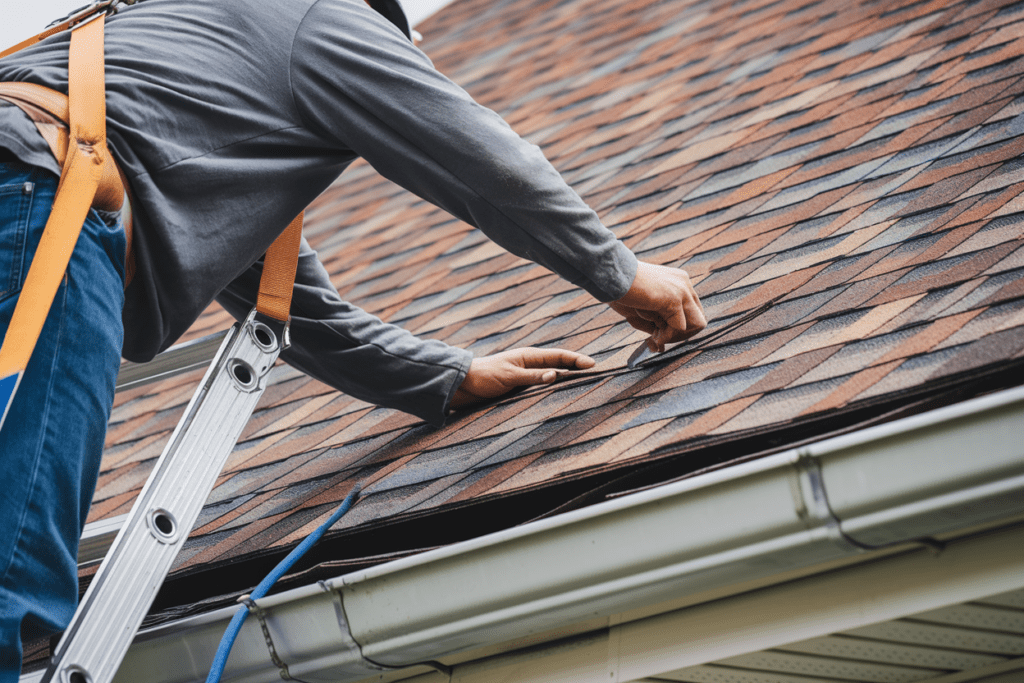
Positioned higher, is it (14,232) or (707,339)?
(707,339)

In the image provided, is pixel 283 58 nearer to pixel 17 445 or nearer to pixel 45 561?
pixel 17 445

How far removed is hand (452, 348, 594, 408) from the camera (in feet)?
7.47

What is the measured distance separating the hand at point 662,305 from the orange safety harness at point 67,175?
928mm

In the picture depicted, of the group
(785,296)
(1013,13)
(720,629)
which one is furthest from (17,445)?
(1013,13)

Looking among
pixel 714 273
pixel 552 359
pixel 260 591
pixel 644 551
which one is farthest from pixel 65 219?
pixel 714 273

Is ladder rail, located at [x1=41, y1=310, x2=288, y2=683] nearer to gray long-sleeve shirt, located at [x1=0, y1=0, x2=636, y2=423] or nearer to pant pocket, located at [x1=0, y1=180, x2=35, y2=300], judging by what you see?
gray long-sleeve shirt, located at [x1=0, y1=0, x2=636, y2=423]

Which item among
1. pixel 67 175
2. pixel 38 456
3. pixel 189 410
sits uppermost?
pixel 67 175

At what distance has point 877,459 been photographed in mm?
1370

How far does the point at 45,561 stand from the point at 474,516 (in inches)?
28.5

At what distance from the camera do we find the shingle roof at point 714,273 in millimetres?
1687

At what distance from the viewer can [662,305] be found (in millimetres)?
1927

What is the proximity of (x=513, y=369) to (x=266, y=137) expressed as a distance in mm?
803

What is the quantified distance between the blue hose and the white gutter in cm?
3

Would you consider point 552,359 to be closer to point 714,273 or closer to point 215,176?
point 714,273
